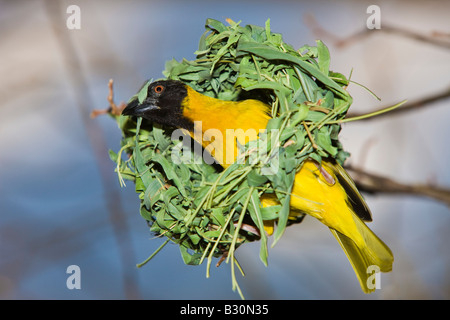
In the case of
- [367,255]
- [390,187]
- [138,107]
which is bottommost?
[367,255]

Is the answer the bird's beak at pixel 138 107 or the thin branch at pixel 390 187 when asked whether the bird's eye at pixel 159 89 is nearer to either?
the bird's beak at pixel 138 107

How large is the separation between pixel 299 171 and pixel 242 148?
381 millimetres

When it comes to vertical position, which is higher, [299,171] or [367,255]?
[299,171]

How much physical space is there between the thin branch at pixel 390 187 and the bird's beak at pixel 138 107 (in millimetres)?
1234

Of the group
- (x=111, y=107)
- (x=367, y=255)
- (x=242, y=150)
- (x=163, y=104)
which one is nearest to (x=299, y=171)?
(x=242, y=150)

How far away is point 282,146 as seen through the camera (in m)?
1.72

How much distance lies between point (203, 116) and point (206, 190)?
1.68 feet

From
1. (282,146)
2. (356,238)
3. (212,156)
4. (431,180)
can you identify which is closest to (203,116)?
(212,156)

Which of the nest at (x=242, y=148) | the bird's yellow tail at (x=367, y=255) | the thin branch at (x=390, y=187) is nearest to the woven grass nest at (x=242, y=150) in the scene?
the nest at (x=242, y=148)

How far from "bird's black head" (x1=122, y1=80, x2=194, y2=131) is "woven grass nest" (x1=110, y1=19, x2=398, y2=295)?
1.9 inches

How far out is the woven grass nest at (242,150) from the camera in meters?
1.69

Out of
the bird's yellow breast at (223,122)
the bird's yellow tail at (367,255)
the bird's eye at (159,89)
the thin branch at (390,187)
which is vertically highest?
the bird's eye at (159,89)

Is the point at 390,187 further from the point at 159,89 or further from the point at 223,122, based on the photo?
the point at 159,89

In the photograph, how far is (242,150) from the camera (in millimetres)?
1734
